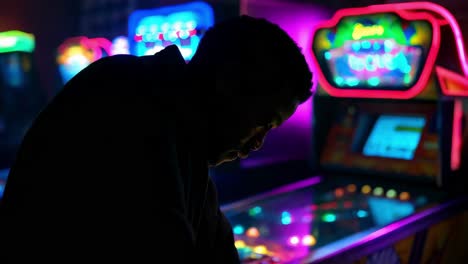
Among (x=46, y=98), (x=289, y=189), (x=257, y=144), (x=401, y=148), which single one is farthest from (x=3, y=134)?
(x=257, y=144)

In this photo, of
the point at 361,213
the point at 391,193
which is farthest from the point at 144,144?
the point at 391,193

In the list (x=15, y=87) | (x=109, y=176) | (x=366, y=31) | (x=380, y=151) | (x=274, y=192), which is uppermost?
(x=366, y=31)

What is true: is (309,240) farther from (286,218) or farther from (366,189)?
(366,189)

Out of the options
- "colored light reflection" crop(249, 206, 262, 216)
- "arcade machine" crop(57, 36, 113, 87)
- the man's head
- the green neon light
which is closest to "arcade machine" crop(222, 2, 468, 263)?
"colored light reflection" crop(249, 206, 262, 216)

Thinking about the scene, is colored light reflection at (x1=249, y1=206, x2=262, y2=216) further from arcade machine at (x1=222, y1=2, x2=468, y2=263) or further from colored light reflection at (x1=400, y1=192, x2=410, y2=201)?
colored light reflection at (x1=400, y1=192, x2=410, y2=201)

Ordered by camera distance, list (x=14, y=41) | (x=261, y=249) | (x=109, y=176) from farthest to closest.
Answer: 1. (x=14, y=41)
2. (x=261, y=249)
3. (x=109, y=176)

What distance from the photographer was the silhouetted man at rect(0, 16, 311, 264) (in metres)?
0.86

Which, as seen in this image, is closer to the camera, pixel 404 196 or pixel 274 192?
pixel 404 196

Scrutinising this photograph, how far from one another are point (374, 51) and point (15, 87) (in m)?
4.59

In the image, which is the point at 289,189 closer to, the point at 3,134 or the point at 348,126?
the point at 348,126

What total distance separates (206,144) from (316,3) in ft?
14.7

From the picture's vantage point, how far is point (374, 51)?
329 cm

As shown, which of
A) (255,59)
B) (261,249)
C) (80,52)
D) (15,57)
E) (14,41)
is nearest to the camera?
(255,59)

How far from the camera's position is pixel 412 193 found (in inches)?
130
